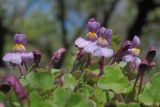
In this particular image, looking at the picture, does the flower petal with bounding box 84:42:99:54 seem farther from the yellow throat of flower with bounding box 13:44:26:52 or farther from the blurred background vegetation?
the blurred background vegetation

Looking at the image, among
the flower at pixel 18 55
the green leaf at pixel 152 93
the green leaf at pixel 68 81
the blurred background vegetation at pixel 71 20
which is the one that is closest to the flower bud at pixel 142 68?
the green leaf at pixel 152 93

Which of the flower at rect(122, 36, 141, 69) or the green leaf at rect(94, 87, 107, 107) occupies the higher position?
the flower at rect(122, 36, 141, 69)

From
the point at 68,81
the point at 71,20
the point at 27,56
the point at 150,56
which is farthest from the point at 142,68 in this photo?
the point at 71,20

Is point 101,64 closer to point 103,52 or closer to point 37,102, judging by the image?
point 103,52

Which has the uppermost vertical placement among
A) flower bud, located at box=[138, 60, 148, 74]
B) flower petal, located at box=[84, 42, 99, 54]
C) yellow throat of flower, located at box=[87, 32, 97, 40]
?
yellow throat of flower, located at box=[87, 32, 97, 40]

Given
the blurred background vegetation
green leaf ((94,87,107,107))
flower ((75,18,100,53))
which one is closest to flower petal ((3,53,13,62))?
flower ((75,18,100,53))

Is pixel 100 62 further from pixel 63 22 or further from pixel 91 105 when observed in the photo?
pixel 63 22

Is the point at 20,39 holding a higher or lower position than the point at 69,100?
higher

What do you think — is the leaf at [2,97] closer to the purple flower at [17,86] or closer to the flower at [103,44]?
the purple flower at [17,86]
